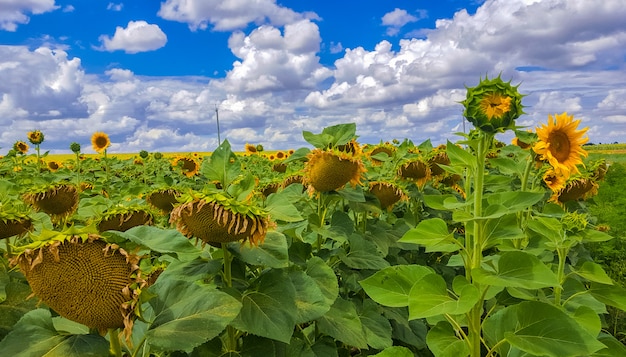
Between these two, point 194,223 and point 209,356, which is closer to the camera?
point 194,223

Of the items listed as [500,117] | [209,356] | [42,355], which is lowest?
[209,356]

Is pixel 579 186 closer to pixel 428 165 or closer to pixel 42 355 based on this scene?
pixel 428 165

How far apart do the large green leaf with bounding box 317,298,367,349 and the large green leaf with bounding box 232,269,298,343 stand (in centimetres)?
41

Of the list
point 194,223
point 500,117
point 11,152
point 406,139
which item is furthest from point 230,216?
point 11,152

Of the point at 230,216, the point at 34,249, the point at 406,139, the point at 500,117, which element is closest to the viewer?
the point at 34,249

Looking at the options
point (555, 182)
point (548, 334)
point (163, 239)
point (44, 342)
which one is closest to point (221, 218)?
point (163, 239)

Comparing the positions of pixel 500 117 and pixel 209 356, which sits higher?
pixel 500 117

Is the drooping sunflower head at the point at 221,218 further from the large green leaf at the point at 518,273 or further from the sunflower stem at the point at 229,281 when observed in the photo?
the large green leaf at the point at 518,273

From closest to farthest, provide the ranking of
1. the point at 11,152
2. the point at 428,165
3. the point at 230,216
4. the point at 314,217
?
the point at 230,216
the point at 314,217
the point at 428,165
the point at 11,152

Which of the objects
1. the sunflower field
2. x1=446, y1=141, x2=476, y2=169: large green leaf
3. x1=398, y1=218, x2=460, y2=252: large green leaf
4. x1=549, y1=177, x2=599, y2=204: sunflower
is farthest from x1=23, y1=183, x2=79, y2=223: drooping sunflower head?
x1=549, y1=177, x2=599, y2=204: sunflower

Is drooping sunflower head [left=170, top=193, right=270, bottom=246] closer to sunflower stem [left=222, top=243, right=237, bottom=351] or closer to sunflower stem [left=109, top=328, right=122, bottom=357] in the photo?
sunflower stem [left=222, top=243, right=237, bottom=351]

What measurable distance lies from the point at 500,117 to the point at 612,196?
6034 millimetres

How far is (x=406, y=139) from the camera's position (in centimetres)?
397

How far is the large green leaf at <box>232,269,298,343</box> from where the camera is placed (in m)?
1.36
